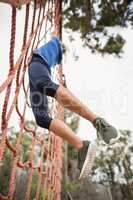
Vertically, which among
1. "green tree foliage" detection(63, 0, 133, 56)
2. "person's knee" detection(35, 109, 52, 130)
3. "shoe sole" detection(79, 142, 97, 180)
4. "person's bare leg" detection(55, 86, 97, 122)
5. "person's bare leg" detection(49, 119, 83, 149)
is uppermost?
"green tree foliage" detection(63, 0, 133, 56)

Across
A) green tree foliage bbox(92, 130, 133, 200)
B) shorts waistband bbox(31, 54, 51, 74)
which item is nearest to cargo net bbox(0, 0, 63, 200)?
shorts waistband bbox(31, 54, 51, 74)

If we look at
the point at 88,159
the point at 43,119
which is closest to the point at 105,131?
the point at 88,159

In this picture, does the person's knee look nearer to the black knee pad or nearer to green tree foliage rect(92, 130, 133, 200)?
the black knee pad

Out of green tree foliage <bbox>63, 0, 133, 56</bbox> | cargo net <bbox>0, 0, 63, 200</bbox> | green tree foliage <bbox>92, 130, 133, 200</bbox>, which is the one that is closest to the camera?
cargo net <bbox>0, 0, 63, 200</bbox>

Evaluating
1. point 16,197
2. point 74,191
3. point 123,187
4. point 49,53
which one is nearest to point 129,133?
point 123,187

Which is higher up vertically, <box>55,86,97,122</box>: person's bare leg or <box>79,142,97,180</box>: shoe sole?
<box>55,86,97,122</box>: person's bare leg

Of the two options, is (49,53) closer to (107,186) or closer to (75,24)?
(75,24)

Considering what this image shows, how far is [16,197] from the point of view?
14.1 metres

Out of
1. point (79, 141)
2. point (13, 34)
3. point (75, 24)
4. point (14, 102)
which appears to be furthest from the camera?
point (75, 24)

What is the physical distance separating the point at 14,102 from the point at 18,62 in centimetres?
20

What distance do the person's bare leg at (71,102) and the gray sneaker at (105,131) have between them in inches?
1.7

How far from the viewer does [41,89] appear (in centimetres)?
198

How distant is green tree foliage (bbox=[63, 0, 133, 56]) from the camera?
5672 millimetres

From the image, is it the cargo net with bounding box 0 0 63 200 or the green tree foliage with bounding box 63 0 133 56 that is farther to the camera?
the green tree foliage with bounding box 63 0 133 56
